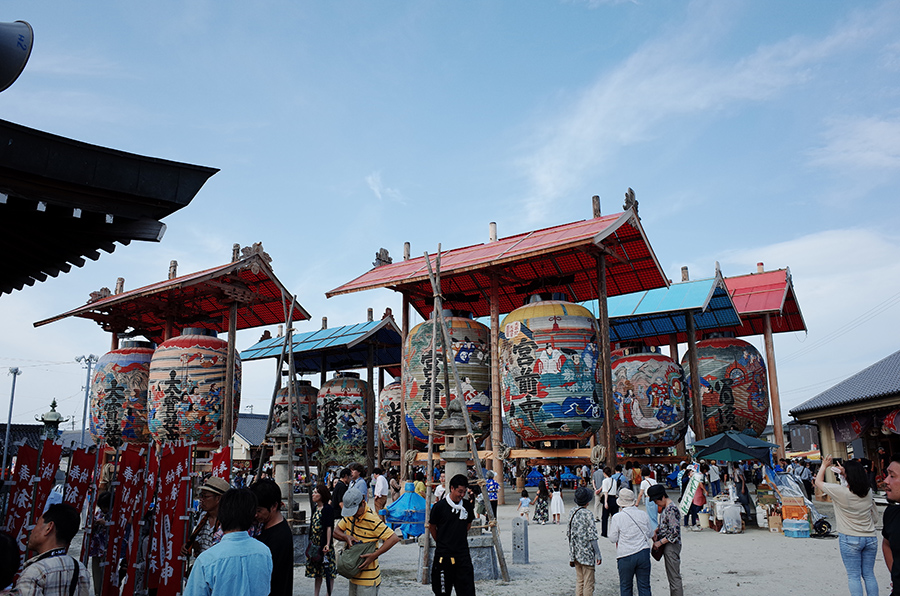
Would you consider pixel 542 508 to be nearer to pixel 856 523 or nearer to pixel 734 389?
pixel 856 523

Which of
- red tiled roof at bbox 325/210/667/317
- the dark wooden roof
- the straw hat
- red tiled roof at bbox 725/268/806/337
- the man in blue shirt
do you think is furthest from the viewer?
red tiled roof at bbox 725/268/806/337

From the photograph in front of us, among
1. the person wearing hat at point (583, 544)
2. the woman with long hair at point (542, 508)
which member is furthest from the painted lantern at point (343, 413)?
the person wearing hat at point (583, 544)

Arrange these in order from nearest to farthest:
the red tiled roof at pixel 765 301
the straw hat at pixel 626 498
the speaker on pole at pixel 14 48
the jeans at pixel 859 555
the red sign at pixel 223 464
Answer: the speaker on pole at pixel 14 48, the jeans at pixel 859 555, the straw hat at pixel 626 498, the red sign at pixel 223 464, the red tiled roof at pixel 765 301

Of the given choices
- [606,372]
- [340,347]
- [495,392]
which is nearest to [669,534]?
[606,372]

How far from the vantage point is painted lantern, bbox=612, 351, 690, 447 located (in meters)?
21.9

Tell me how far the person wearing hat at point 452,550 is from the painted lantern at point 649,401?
55.8 feet

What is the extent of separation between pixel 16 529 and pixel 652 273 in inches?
699

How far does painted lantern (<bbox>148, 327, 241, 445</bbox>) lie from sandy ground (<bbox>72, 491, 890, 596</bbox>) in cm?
679

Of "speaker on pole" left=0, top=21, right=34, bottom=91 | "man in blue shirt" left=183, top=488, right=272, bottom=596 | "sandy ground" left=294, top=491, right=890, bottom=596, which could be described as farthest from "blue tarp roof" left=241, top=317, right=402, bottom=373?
"man in blue shirt" left=183, top=488, right=272, bottom=596

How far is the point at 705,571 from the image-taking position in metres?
9.26

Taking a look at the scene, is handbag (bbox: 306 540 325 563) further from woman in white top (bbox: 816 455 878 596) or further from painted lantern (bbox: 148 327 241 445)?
painted lantern (bbox: 148 327 241 445)

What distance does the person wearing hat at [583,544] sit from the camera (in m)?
6.93

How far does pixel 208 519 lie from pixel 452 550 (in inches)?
81.6

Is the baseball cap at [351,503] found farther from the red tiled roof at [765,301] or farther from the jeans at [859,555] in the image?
the red tiled roof at [765,301]
